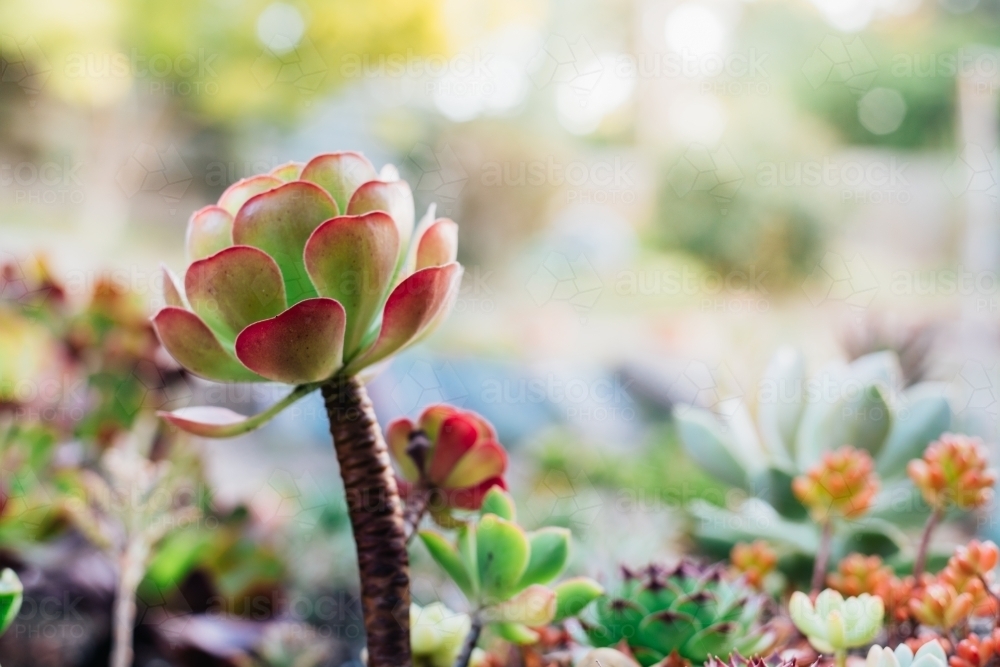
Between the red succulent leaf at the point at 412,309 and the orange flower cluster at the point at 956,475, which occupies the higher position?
the red succulent leaf at the point at 412,309

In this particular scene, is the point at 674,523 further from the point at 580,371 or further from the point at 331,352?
the point at 580,371

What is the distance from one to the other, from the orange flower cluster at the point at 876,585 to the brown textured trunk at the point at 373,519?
22 cm

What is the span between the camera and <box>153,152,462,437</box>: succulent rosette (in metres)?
0.26

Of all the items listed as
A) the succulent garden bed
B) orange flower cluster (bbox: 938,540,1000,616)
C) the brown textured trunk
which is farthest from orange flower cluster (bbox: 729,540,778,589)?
the brown textured trunk

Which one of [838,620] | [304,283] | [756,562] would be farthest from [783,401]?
[304,283]

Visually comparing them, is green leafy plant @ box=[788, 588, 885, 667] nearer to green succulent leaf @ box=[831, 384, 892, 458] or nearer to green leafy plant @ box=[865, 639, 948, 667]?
green leafy plant @ box=[865, 639, 948, 667]

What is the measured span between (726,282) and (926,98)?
466 centimetres

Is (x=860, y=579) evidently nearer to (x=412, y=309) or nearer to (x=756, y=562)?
(x=756, y=562)

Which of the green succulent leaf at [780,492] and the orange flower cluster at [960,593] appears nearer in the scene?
the orange flower cluster at [960,593]

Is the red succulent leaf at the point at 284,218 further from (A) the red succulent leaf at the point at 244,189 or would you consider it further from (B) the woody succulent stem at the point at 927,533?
(B) the woody succulent stem at the point at 927,533

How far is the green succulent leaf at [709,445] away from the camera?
507mm

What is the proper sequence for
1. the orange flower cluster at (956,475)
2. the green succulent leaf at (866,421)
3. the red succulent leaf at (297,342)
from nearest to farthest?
1. the red succulent leaf at (297,342)
2. the orange flower cluster at (956,475)
3. the green succulent leaf at (866,421)

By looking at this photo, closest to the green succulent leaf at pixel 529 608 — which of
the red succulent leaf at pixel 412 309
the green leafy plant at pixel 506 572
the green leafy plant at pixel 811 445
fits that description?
the green leafy plant at pixel 506 572

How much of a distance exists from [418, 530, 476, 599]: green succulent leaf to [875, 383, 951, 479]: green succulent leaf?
304mm
